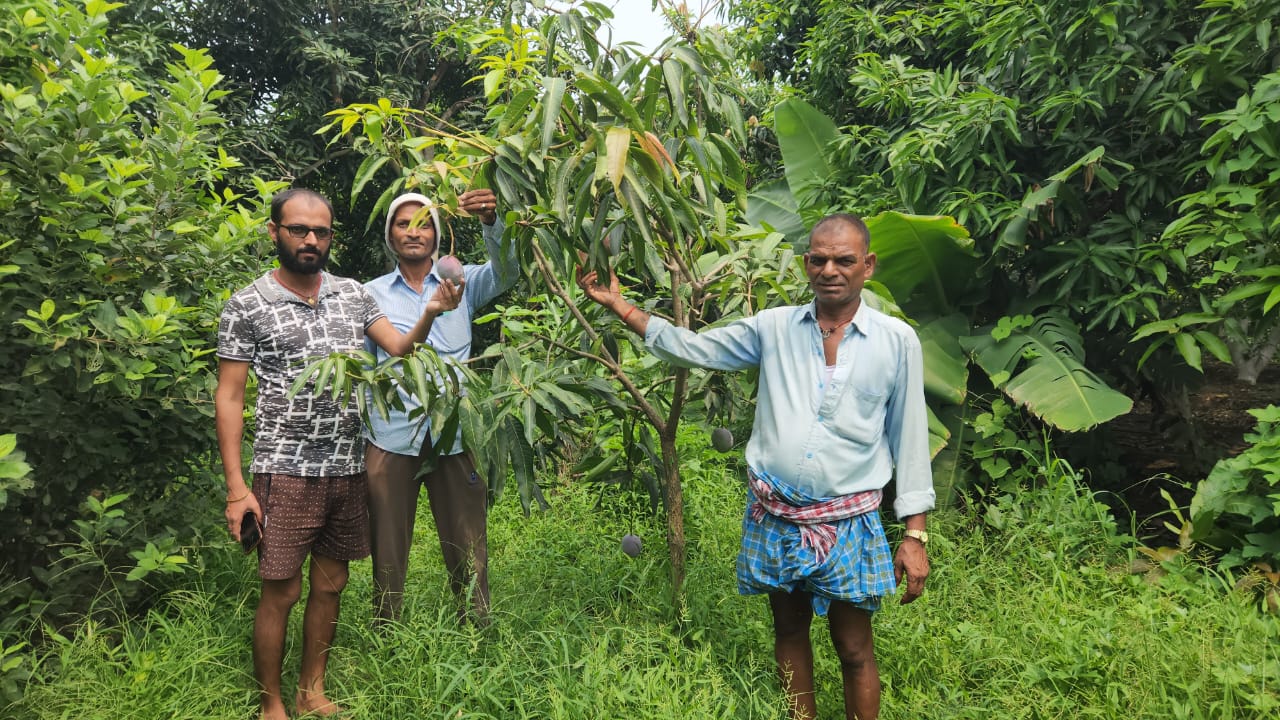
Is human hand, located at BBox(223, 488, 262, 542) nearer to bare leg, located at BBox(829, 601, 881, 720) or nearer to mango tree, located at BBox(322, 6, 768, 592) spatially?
mango tree, located at BBox(322, 6, 768, 592)

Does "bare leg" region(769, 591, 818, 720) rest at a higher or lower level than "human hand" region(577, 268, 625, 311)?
lower

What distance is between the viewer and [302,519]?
89.0 inches

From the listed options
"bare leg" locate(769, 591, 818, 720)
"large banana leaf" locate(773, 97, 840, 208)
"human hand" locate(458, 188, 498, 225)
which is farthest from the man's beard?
"large banana leaf" locate(773, 97, 840, 208)

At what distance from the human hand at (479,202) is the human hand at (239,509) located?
3.14ft

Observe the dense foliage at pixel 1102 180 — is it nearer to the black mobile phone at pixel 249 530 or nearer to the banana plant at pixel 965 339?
the banana plant at pixel 965 339

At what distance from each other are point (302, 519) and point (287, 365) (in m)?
0.43

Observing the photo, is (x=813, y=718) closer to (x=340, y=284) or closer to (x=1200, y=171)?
(x=340, y=284)

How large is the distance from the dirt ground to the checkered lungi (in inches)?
82.2

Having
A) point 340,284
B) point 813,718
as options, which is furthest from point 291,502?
point 813,718

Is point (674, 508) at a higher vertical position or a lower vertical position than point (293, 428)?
lower

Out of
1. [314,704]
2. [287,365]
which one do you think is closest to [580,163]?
[287,365]

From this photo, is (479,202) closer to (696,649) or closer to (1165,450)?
(696,649)

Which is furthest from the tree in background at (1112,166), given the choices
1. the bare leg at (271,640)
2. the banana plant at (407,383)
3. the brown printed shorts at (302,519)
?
the bare leg at (271,640)

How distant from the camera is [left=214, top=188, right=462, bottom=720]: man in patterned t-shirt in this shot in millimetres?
2203
